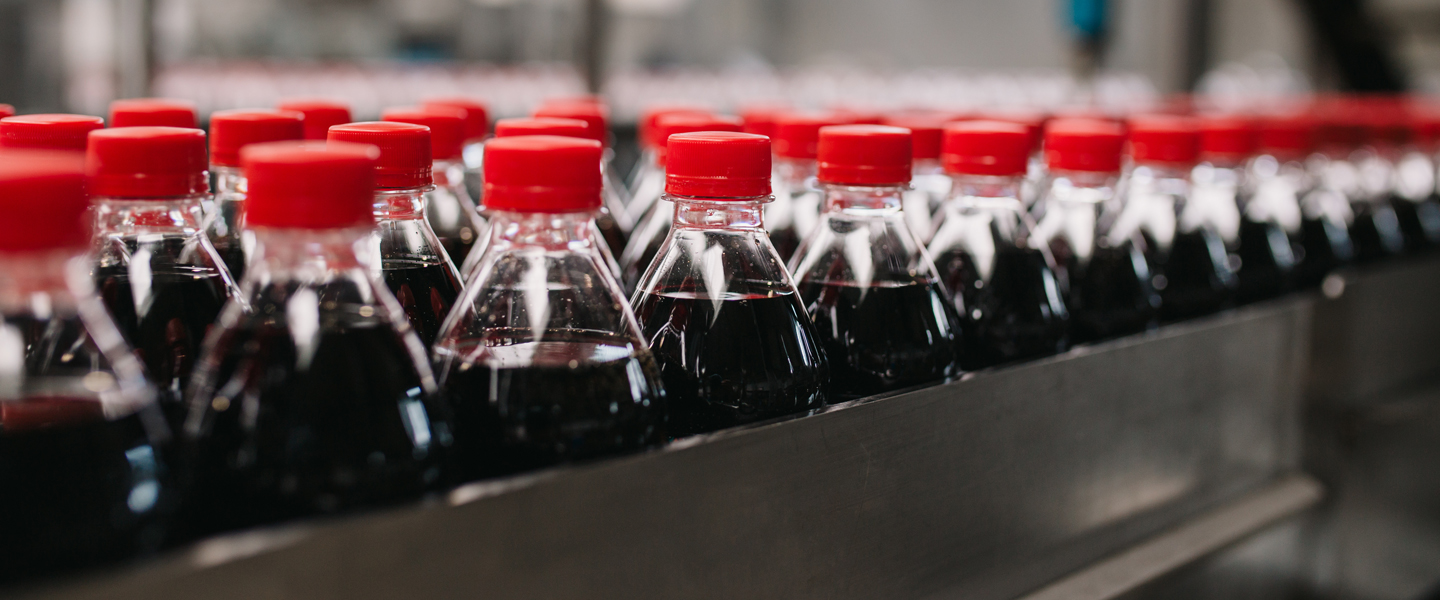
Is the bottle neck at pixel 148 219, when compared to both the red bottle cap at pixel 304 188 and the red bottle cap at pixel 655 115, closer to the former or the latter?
the red bottle cap at pixel 304 188

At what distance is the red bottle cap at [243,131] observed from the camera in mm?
668

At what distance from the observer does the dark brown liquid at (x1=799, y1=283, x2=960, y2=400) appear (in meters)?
0.77

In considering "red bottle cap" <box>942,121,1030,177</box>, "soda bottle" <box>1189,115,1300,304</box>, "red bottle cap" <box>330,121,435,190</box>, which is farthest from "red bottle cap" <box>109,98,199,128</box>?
"soda bottle" <box>1189,115,1300,304</box>

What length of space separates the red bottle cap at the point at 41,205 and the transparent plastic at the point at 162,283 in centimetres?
14

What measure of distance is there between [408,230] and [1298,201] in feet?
3.91

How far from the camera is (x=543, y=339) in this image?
0.62 meters

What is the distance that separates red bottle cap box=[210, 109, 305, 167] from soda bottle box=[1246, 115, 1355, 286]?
1086 mm

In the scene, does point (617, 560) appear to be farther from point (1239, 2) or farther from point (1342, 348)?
point (1239, 2)

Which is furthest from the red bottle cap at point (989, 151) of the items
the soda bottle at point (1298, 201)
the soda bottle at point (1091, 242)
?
the soda bottle at point (1298, 201)

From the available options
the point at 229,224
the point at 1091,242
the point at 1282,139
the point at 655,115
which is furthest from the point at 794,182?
the point at 1282,139

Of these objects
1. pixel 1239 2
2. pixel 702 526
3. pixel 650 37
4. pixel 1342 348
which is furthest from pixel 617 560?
pixel 1239 2

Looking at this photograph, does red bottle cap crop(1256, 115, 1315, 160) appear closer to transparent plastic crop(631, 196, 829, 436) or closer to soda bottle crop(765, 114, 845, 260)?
soda bottle crop(765, 114, 845, 260)

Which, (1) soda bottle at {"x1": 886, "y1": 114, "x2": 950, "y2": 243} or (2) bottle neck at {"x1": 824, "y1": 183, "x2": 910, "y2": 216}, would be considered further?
(1) soda bottle at {"x1": 886, "y1": 114, "x2": 950, "y2": 243}

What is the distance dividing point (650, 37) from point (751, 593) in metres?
4.59
